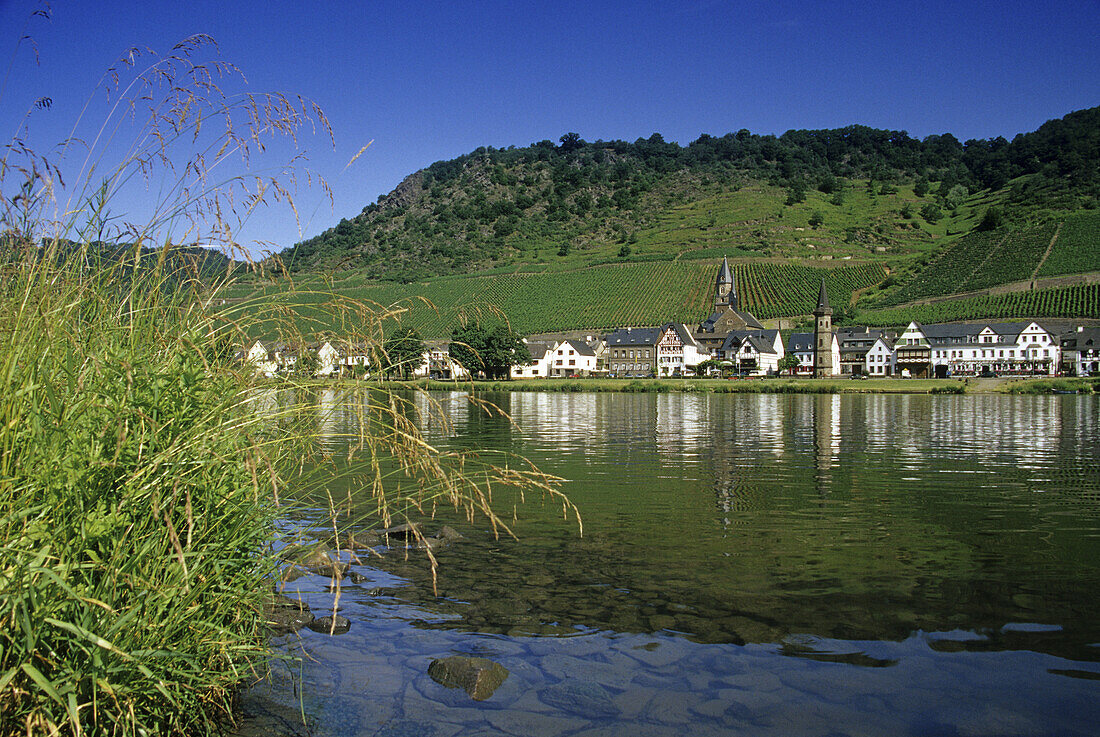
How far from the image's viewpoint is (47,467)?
3.59 metres

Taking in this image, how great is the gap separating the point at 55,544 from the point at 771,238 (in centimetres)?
18647

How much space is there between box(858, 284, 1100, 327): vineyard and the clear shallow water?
358ft

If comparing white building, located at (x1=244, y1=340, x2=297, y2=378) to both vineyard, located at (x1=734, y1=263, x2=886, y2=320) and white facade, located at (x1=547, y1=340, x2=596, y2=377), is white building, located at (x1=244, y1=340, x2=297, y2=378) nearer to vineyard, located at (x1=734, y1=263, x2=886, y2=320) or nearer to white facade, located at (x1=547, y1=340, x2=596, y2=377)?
white facade, located at (x1=547, y1=340, x2=596, y2=377)

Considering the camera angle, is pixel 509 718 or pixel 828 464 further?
pixel 828 464

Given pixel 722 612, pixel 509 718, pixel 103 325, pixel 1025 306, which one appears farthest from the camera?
pixel 1025 306

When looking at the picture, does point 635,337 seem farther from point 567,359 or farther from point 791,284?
point 791,284

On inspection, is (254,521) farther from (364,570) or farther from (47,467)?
(364,570)

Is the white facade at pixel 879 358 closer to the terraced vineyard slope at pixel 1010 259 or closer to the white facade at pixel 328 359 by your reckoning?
the terraced vineyard slope at pixel 1010 259

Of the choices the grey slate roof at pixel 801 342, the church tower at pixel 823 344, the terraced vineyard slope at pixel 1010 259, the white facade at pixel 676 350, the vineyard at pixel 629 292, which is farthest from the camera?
the vineyard at pixel 629 292

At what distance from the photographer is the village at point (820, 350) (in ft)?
333

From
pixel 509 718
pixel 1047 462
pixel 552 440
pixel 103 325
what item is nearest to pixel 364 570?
pixel 509 718

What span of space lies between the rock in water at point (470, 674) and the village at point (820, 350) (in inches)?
3467

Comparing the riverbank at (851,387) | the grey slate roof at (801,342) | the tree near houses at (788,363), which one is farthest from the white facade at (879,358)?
the riverbank at (851,387)

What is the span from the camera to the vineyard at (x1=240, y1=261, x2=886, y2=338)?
136 metres
